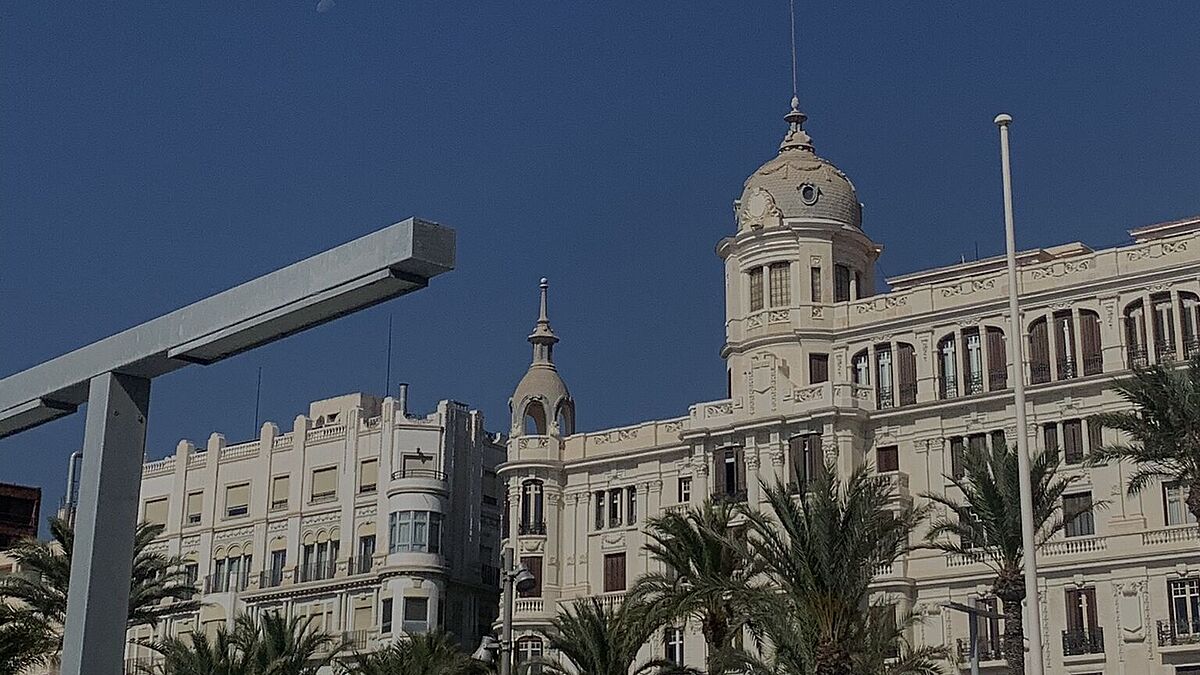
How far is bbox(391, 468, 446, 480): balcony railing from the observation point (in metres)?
73.8

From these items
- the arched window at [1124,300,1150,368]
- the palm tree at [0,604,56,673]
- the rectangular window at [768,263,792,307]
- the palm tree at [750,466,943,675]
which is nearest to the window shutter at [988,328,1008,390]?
the arched window at [1124,300,1150,368]

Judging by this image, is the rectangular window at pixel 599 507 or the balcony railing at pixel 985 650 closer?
the balcony railing at pixel 985 650

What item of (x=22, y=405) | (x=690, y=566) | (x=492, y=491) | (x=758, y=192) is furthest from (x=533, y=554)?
(x=22, y=405)

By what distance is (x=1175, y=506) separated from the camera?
54.1 metres

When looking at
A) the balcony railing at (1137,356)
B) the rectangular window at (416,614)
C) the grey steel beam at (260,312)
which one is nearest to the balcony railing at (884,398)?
the balcony railing at (1137,356)

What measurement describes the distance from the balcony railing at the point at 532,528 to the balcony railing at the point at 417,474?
277 inches

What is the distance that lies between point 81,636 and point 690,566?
3388cm

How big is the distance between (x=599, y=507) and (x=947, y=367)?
15.3 meters

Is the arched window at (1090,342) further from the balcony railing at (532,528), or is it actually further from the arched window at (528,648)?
the arched window at (528,648)

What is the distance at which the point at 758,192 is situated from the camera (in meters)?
64.6

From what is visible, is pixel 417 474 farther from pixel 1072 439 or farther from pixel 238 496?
pixel 1072 439

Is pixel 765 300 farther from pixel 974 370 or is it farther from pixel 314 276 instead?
pixel 314 276

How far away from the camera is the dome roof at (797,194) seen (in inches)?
2507

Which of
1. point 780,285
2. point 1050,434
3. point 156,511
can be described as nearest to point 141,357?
point 1050,434
